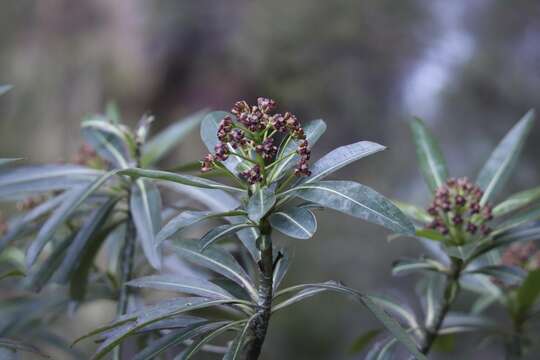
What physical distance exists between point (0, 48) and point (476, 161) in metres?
3.70

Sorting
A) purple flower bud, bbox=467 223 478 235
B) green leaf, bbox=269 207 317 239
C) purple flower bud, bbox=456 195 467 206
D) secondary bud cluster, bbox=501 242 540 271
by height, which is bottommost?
secondary bud cluster, bbox=501 242 540 271

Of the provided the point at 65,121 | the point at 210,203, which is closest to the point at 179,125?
the point at 210,203

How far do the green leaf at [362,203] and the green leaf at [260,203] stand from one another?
5 centimetres

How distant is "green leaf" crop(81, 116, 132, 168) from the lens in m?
1.17

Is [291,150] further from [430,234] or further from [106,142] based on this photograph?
[106,142]

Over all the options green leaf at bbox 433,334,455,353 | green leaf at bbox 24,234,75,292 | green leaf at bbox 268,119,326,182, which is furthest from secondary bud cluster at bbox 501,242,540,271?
green leaf at bbox 24,234,75,292

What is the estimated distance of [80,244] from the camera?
3.38 feet

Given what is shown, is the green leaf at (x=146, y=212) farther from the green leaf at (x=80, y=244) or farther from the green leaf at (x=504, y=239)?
the green leaf at (x=504, y=239)

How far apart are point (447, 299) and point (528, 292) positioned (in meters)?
0.24

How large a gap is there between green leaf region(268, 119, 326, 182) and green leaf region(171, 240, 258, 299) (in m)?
0.17

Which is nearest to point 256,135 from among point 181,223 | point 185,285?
point 181,223

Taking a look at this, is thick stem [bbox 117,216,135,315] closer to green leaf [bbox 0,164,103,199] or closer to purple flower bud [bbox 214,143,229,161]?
green leaf [bbox 0,164,103,199]

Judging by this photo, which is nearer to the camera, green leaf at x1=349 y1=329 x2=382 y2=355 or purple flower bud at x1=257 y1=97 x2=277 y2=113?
purple flower bud at x1=257 y1=97 x2=277 y2=113

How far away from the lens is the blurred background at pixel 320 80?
3195 mm
